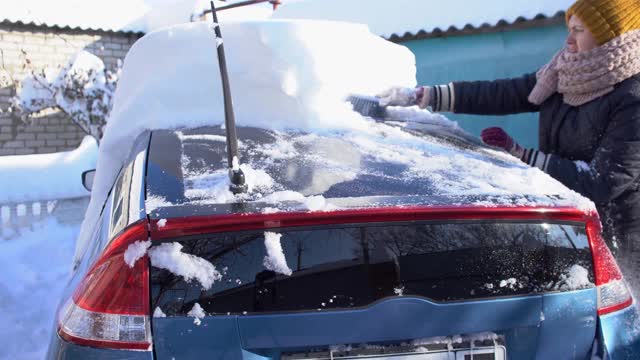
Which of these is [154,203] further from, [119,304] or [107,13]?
[107,13]

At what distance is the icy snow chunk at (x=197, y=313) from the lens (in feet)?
4.25

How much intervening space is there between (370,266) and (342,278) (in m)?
0.08

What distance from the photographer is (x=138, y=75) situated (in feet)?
8.84

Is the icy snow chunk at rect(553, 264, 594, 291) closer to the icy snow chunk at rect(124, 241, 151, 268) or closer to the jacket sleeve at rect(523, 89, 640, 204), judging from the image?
the jacket sleeve at rect(523, 89, 640, 204)

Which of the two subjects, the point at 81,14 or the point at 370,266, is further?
the point at 81,14

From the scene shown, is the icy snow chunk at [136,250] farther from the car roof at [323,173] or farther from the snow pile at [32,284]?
the snow pile at [32,284]

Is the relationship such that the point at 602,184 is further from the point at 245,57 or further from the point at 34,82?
the point at 34,82

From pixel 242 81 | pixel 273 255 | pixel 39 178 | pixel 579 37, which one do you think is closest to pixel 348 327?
pixel 273 255

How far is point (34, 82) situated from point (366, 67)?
751cm

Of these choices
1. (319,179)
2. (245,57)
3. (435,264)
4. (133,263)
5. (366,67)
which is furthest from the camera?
(366,67)

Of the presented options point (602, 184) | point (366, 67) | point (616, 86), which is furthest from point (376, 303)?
point (366, 67)

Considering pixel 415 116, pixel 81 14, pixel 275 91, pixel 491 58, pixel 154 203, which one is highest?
pixel 81 14

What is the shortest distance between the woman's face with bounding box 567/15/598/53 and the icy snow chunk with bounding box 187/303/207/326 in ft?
6.38

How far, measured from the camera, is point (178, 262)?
1.29m
